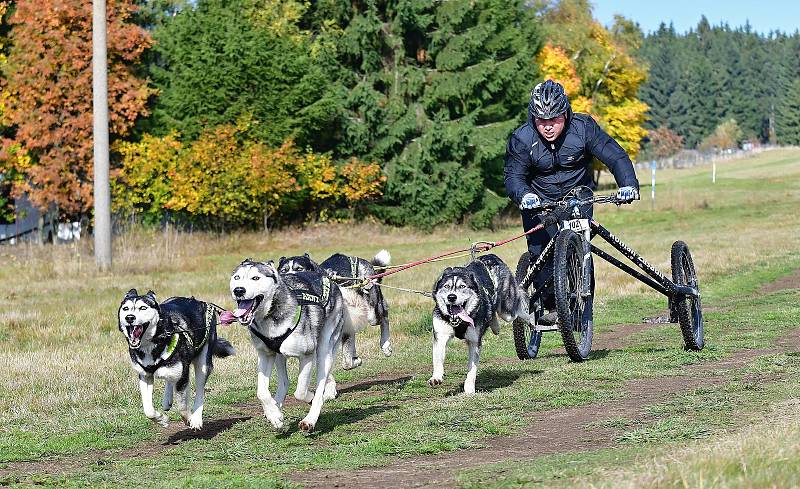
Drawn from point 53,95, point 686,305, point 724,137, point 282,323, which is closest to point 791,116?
point 724,137

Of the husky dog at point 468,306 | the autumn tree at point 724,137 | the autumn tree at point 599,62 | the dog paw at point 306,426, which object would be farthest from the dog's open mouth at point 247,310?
the autumn tree at point 724,137

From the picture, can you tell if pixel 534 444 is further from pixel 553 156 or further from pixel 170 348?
pixel 553 156

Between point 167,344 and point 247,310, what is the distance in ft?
3.08

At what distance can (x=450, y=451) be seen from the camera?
8234mm

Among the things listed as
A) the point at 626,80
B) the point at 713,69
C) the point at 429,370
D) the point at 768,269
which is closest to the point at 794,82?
the point at 713,69

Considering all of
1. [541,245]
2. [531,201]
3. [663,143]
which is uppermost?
[663,143]

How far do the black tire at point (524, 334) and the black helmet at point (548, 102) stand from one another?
1506mm

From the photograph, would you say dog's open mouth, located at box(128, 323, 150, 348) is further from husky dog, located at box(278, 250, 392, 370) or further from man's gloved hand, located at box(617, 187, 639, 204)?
man's gloved hand, located at box(617, 187, 639, 204)

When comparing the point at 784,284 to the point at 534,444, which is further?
the point at 784,284

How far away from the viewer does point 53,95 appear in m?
37.3

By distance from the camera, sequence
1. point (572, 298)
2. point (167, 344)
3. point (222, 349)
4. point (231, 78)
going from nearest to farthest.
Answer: point (167, 344) < point (222, 349) < point (572, 298) < point (231, 78)

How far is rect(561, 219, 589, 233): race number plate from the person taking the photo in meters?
11.7

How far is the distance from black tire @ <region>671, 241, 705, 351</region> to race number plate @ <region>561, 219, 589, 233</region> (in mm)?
1486

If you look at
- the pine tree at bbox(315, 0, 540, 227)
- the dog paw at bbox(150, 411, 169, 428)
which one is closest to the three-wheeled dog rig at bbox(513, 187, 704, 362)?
the dog paw at bbox(150, 411, 169, 428)
